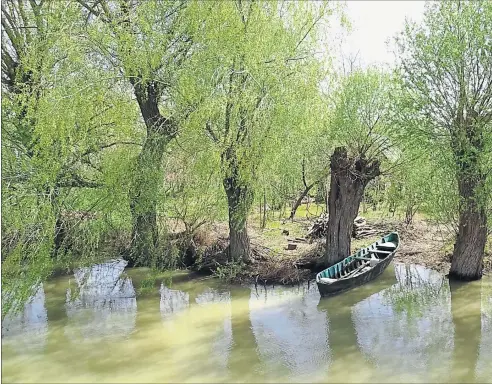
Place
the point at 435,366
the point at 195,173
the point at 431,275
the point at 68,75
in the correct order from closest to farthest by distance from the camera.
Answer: the point at 435,366 < the point at 68,75 < the point at 195,173 < the point at 431,275

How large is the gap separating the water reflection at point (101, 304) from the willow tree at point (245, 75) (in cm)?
385

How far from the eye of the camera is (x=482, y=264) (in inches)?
481

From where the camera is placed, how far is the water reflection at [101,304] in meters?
9.62

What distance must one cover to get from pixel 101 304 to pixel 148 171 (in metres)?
3.37

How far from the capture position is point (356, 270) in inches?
486

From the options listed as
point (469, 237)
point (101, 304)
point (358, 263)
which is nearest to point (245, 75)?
point (358, 263)

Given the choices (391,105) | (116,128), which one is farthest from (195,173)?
(391,105)

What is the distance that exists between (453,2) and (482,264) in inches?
253

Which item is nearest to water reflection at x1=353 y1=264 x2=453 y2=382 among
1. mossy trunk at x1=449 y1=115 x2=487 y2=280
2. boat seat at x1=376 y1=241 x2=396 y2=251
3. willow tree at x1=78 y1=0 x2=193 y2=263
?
mossy trunk at x1=449 y1=115 x2=487 y2=280

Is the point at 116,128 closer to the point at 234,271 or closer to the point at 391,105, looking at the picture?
the point at 234,271

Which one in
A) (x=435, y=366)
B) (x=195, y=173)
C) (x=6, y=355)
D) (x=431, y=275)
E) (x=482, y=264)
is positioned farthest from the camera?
(x=431, y=275)

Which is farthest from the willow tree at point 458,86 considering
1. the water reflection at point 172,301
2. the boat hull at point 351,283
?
the water reflection at point 172,301

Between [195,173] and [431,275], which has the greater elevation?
[195,173]

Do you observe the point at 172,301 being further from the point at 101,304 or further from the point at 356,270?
the point at 356,270
